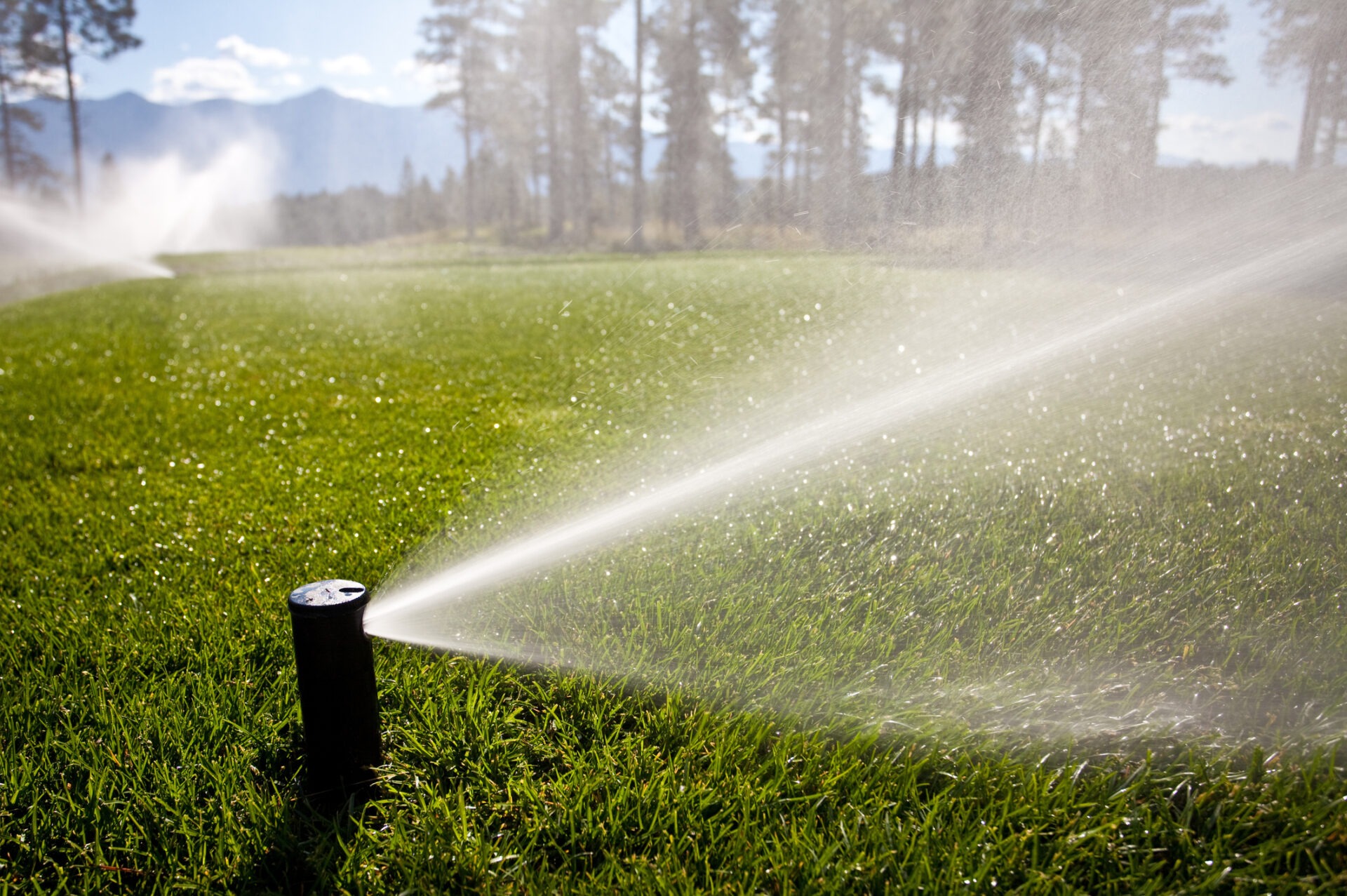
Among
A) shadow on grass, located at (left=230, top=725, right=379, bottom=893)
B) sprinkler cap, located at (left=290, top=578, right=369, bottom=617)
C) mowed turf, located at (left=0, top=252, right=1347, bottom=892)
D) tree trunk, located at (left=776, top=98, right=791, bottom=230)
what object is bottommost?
shadow on grass, located at (left=230, top=725, right=379, bottom=893)

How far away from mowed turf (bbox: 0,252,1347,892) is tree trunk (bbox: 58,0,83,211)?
3631 cm

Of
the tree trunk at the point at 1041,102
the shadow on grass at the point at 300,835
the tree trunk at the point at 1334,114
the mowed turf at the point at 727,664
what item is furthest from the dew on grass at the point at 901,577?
the tree trunk at the point at 1041,102

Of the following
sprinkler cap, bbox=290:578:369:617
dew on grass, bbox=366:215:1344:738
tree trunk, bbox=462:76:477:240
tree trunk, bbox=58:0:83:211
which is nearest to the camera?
sprinkler cap, bbox=290:578:369:617

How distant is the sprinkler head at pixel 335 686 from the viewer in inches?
55.8

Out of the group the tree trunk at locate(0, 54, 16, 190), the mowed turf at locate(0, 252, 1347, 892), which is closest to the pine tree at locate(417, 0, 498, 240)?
the tree trunk at locate(0, 54, 16, 190)

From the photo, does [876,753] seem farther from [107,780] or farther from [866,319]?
[866,319]

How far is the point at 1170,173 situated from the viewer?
122 inches

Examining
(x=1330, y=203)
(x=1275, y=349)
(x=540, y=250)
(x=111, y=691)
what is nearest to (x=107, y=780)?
(x=111, y=691)

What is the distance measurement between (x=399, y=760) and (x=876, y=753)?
0.99 meters

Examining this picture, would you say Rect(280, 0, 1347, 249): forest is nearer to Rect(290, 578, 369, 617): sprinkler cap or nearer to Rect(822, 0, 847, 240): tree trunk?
Rect(822, 0, 847, 240): tree trunk

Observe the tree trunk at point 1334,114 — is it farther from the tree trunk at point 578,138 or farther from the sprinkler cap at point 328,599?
the tree trunk at point 578,138

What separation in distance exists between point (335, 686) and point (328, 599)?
0.18 meters

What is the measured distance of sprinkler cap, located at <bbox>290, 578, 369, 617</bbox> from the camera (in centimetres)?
139

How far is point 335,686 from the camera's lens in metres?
1.48
